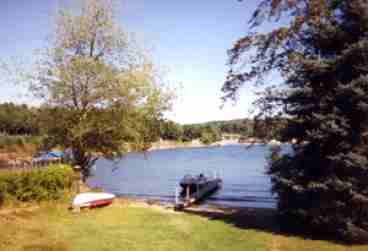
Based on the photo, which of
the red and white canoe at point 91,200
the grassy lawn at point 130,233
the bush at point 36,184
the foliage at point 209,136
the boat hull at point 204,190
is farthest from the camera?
the foliage at point 209,136

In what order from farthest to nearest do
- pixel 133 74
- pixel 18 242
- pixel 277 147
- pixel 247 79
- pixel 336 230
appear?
1. pixel 133 74
2. pixel 247 79
3. pixel 277 147
4. pixel 336 230
5. pixel 18 242

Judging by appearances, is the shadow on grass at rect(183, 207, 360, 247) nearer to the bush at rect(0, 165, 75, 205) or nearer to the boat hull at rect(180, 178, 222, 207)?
the bush at rect(0, 165, 75, 205)

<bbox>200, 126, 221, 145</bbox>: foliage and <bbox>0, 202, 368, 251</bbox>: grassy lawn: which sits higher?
<bbox>200, 126, 221, 145</bbox>: foliage

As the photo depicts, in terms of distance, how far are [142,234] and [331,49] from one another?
365 inches

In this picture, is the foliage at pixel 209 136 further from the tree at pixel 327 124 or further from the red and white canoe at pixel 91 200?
the tree at pixel 327 124

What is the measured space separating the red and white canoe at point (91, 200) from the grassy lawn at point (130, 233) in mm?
526

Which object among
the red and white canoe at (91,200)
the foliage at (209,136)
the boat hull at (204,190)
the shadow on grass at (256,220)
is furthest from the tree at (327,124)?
the foliage at (209,136)

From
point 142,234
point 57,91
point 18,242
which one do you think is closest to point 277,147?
point 142,234

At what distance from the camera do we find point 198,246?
33.8ft

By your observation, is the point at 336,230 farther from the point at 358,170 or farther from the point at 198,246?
the point at 198,246

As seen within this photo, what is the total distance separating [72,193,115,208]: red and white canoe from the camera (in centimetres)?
1541

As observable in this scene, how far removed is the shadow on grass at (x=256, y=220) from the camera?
1141cm

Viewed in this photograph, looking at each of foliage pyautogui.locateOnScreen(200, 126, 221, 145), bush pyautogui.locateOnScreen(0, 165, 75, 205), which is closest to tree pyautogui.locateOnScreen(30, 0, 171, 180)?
bush pyautogui.locateOnScreen(0, 165, 75, 205)

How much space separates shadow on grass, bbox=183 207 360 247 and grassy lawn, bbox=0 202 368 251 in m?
0.13
